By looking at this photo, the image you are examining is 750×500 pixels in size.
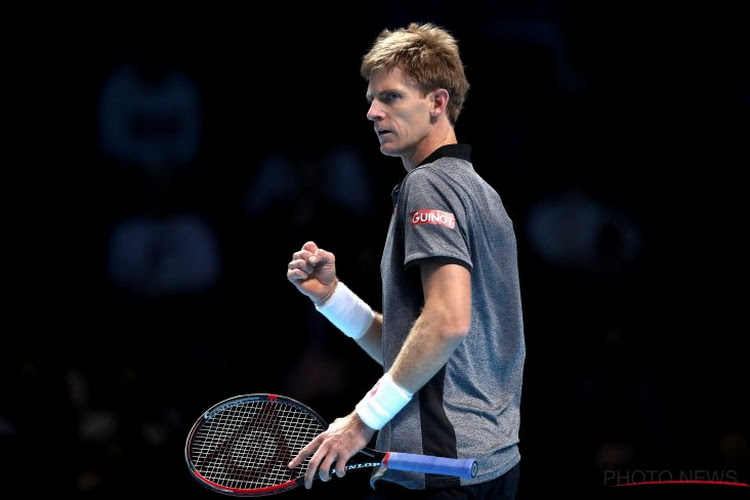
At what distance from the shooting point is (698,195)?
628 cm

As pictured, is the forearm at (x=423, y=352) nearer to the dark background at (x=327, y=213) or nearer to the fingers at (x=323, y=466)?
the fingers at (x=323, y=466)

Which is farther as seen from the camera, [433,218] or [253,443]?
[253,443]

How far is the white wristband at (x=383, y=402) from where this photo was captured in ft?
8.36

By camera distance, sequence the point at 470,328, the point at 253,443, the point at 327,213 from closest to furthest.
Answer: the point at 470,328, the point at 253,443, the point at 327,213

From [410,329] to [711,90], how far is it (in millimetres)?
4508

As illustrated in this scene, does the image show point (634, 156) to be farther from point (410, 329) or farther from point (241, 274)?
point (410, 329)

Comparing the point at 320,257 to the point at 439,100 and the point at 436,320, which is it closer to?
the point at 439,100

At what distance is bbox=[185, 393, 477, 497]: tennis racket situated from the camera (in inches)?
116

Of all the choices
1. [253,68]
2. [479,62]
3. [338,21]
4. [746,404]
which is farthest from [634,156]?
[253,68]

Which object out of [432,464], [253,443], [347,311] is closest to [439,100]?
[347,311]

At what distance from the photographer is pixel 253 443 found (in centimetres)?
309

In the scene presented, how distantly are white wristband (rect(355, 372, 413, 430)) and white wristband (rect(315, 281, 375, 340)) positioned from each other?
662 millimetres

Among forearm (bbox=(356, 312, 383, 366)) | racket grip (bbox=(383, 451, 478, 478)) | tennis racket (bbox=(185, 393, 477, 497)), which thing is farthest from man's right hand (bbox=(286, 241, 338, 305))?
racket grip (bbox=(383, 451, 478, 478))

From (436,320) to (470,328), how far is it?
23 centimetres
